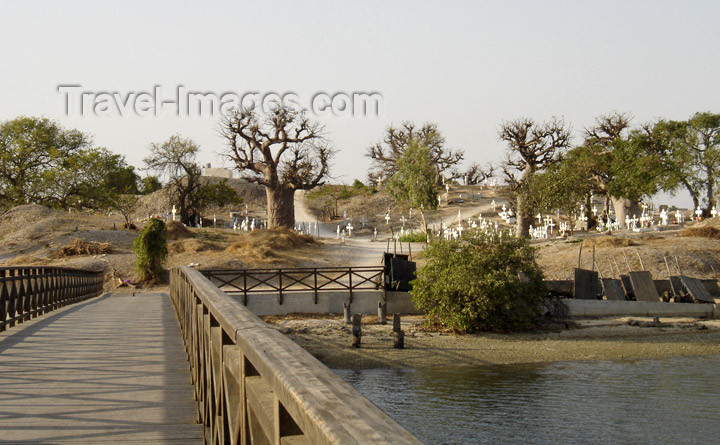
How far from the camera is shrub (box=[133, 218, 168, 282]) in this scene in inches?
1324

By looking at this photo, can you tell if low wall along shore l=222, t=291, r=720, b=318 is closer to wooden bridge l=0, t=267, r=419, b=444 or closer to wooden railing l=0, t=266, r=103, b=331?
wooden railing l=0, t=266, r=103, b=331

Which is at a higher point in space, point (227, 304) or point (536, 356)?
point (227, 304)

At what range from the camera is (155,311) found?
1661 centimetres

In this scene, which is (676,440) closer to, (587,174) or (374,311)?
(374,311)

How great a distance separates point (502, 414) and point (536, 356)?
22.1 ft

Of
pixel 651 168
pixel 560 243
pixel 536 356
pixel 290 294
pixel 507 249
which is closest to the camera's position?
pixel 536 356

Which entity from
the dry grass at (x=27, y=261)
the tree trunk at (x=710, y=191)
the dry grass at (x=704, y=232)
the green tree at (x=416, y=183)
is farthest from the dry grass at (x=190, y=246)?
→ the tree trunk at (x=710, y=191)

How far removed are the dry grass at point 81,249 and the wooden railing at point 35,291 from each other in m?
16.0

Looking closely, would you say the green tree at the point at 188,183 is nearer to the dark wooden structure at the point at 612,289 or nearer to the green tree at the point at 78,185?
the green tree at the point at 78,185

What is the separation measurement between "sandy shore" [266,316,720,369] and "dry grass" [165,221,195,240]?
1888 cm

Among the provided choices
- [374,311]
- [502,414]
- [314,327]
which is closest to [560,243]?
[374,311]

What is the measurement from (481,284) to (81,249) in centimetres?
2470

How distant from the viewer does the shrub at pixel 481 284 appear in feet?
81.3

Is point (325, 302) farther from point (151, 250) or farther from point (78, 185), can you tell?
point (78, 185)
